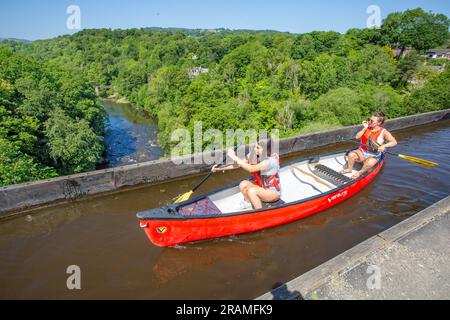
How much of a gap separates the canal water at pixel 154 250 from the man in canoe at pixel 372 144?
3.16ft

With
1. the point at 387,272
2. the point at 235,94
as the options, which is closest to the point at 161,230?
the point at 387,272

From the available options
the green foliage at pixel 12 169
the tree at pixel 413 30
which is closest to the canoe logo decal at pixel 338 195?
the green foliage at pixel 12 169

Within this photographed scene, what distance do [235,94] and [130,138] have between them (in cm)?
1387

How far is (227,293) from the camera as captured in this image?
451 cm

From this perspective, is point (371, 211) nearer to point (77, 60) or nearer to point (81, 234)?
point (81, 234)

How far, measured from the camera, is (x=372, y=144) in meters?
7.98

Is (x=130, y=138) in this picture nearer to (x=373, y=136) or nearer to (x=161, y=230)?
(x=373, y=136)

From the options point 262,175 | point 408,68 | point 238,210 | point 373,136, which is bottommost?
point 238,210

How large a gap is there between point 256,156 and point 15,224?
572 cm

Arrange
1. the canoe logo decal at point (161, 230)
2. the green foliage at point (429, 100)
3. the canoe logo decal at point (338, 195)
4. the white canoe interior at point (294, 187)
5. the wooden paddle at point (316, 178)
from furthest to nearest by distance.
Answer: the green foliage at point (429, 100) < the wooden paddle at point (316, 178) < the canoe logo decal at point (338, 195) < the white canoe interior at point (294, 187) < the canoe logo decal at point (161, 230)

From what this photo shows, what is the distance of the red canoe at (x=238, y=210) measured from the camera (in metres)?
4.99

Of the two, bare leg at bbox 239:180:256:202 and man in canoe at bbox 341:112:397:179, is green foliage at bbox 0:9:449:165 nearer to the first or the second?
man in canoe at bbox 341:112:397:179

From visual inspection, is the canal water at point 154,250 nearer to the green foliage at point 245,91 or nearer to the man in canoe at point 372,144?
the man in canoe at point 372,144

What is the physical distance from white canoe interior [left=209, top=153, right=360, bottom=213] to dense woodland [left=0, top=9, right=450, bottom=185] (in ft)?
21.6
